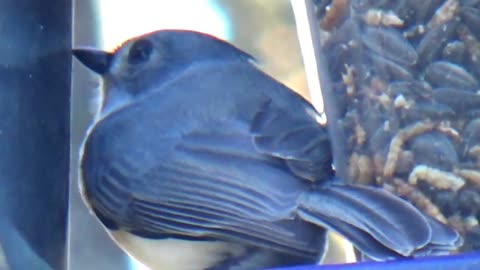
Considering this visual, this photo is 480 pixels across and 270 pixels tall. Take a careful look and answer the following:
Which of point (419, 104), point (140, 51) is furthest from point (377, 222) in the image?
point (140, 51)

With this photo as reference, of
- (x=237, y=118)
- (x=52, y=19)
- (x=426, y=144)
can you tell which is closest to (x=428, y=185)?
(x=426, y=144)

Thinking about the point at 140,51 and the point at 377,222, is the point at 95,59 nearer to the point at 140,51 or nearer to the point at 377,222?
the point at 140,51

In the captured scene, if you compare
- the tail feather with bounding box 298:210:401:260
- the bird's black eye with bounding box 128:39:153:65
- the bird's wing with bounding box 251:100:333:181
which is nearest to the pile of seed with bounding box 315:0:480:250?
the bird's wing with bounding box 251:100:333:181

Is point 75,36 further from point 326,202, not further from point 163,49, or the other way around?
point 326,202

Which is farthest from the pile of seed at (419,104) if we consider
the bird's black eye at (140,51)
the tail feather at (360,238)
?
the bird's black eye at (140,51)

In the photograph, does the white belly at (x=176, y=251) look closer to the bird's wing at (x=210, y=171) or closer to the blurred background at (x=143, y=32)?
the bird's wing at (x=210, y=171)

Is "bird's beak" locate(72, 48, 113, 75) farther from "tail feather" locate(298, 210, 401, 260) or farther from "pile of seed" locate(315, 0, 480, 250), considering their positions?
"tail feather" locate(298, 210, 401, 260)

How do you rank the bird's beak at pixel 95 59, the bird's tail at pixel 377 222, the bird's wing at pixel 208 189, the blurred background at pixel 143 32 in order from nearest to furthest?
the bird's tail at pixel 377 222 < the bird's wing at pixel 208 189 < the bird's beak at pixel 95 59 < the blurred background at pixel 143 32

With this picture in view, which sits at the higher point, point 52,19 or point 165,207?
point 52,19
